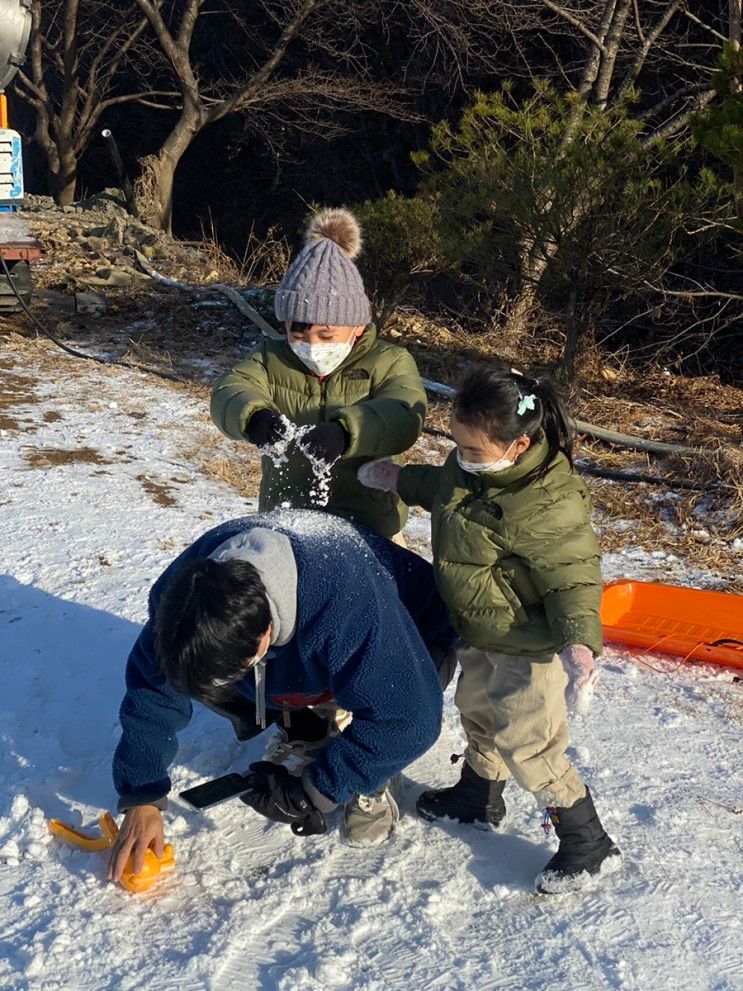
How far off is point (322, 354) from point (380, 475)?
339mm

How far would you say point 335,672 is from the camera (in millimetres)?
2035

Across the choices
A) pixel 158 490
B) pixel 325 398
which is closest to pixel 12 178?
pixel 158 490

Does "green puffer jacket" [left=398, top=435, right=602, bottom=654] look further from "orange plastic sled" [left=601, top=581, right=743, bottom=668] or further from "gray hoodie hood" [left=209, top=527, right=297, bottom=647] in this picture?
"orange plastic sled" [left=601, top=581, right=743, bottom=668]

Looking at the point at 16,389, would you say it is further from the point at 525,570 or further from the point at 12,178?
the point at 525,570

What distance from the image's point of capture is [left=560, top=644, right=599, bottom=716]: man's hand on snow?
6.76ft

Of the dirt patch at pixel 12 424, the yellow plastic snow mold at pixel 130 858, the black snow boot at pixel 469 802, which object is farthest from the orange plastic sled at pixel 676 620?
the dirt patch at pixel 12 424

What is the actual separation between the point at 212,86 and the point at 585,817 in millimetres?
14876

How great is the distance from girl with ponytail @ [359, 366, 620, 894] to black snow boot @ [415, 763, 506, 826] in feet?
0.63

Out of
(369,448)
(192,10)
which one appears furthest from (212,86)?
(369,448)

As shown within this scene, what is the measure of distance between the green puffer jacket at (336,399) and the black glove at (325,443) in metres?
0.14

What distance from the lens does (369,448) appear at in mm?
2549

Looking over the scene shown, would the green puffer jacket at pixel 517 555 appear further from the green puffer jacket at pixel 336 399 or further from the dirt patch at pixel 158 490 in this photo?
the dirt patch at pixel 158 490

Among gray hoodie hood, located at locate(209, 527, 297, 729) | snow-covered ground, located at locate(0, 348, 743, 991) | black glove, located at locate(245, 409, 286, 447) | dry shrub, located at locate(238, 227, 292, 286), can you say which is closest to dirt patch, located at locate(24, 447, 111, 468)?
snow-covered ground, located at locate(0, 348, 743, 991)

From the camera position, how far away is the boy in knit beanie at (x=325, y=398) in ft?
8.25
